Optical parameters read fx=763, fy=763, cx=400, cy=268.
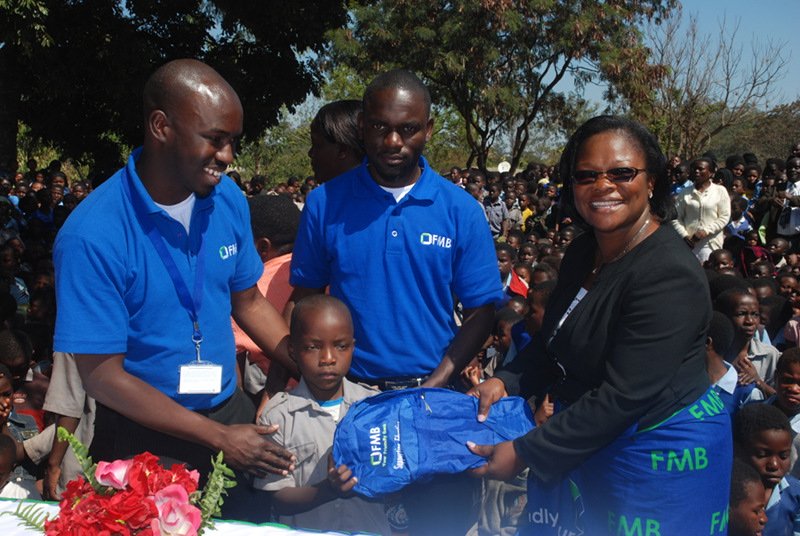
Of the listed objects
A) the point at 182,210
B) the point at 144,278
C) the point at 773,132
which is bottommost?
the point at 144,278

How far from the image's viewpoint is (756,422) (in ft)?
12.1

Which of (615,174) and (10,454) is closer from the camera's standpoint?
(615,174)

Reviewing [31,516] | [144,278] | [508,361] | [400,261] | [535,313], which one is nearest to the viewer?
[31,516]

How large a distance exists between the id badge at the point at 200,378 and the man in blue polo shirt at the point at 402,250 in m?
0.59

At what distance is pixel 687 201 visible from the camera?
854 cm

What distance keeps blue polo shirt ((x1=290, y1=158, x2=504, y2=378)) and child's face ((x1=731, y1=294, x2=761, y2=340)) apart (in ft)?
9.07

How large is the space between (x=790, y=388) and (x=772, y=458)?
75cm

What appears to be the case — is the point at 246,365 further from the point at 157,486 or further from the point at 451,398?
the point at 157,486

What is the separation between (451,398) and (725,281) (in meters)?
3.81

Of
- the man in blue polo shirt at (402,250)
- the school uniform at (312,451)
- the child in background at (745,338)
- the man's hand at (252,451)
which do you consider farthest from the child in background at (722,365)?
the man's hand at (252,451)

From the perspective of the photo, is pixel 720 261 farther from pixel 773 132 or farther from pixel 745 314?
pixel 773 132

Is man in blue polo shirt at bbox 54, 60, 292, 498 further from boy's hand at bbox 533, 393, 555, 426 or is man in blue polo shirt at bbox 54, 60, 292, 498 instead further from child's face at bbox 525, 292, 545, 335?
child's face at bbox 525, 292, 545, 335

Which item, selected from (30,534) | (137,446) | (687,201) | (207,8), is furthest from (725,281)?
(207,8)

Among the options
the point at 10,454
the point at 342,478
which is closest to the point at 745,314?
the point at 342,478
